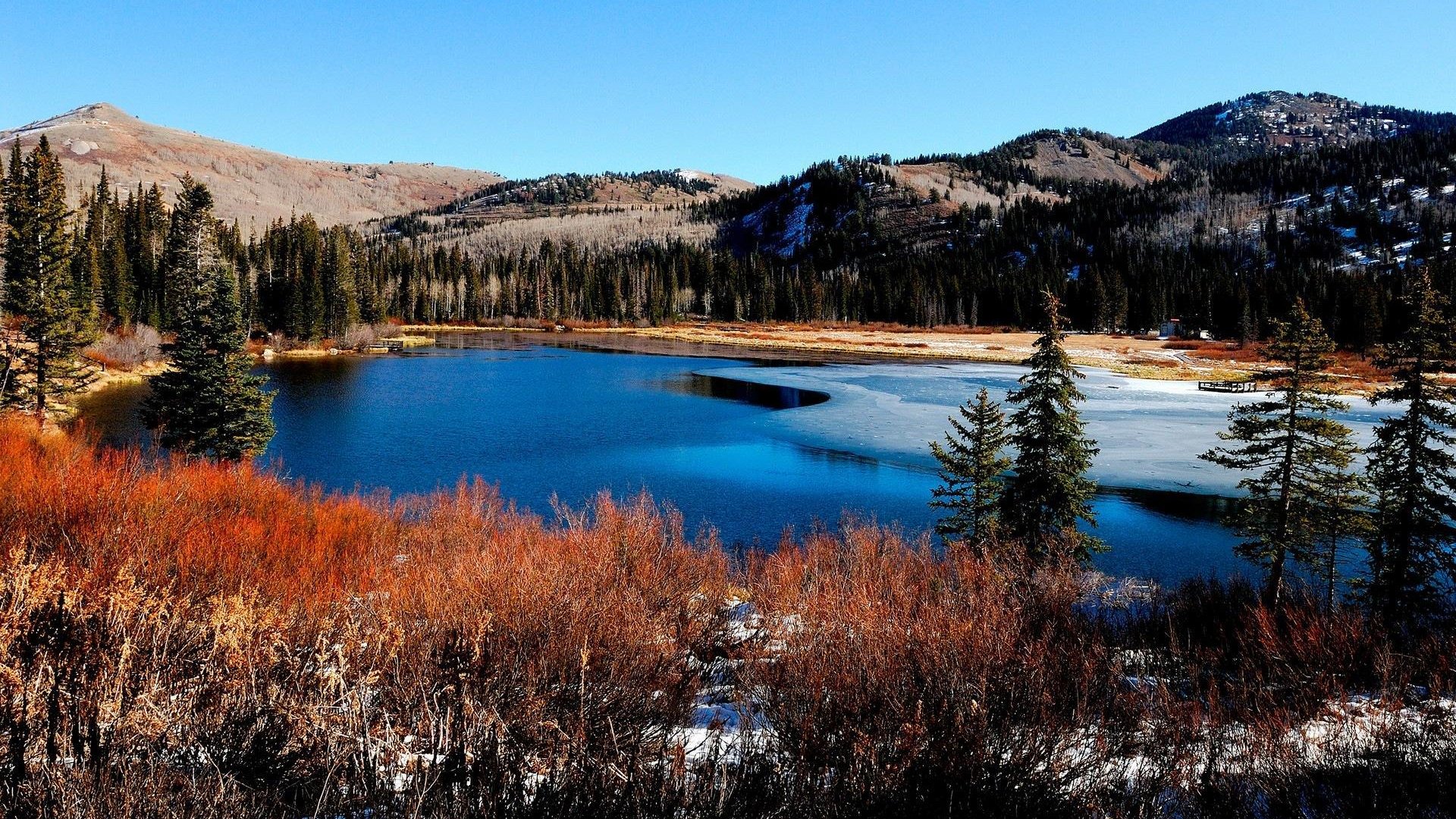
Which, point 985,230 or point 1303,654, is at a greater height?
point 985,230

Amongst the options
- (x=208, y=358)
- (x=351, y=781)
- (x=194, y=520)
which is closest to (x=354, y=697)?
(x=351, y=781)

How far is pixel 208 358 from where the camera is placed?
21.9 m

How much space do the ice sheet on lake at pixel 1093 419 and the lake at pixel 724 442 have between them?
0.51 ft

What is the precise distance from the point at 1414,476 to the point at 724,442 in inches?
877

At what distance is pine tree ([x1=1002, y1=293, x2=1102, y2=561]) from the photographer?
16.6 m

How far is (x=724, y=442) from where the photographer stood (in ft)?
107

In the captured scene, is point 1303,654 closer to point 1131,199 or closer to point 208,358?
point 208,358

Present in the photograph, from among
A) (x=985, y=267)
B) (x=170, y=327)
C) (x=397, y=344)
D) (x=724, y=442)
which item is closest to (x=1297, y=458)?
(x=724, y=442)

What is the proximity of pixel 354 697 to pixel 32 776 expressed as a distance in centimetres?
159

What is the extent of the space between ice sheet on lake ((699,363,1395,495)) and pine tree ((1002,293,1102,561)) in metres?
9.55

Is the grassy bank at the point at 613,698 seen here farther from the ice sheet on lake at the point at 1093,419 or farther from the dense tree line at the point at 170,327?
the ice sheet on lake at the point at 1093,419

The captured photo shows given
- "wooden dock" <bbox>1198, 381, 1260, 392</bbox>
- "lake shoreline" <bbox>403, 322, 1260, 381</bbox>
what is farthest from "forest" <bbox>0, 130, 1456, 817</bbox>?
"lake shoreline" <bbox>403, 322, 1260, 381</bbox>

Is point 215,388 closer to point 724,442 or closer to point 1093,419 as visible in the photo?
point 724,442

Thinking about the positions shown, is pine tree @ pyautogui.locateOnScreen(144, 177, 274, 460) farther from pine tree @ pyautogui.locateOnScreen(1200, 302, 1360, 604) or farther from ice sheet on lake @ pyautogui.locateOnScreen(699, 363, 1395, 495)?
pine tree @ pyautogui.locateOnScreen(1200, 302, 1360, 604)
